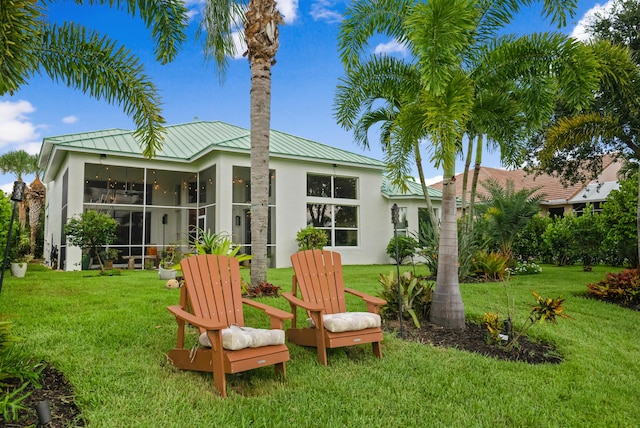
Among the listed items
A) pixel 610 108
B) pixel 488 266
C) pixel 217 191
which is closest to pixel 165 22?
pixel 217 191

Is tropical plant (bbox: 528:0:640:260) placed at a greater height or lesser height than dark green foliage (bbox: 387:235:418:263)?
greater

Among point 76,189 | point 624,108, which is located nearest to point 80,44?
point 76,189

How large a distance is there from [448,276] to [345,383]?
260cm

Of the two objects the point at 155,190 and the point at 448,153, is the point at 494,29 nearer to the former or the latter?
the point at 448,153

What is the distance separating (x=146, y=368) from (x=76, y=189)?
12.2 meters

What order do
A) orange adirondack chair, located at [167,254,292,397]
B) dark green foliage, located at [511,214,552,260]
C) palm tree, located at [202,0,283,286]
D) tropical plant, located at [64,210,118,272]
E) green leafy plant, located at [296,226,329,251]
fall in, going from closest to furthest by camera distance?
orange adirondack chair, located at [167,254,292,397] < palm tree, located at [202,0,283,286] < tropical plant, located at [64,210,118,272] < green leafy plant, located at [296,226,329,251] < dark green foliage, located at [511,214,552,260]

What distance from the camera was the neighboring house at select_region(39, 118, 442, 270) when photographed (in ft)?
47.3

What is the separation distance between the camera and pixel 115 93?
229 inches

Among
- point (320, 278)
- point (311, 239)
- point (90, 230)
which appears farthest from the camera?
point (311, 239)

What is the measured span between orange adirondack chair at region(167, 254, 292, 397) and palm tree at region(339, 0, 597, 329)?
112 inches

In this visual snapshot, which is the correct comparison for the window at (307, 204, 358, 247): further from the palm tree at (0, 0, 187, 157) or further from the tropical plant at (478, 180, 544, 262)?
the palm tree at (0, 0, 187, 157)

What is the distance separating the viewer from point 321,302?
465cm

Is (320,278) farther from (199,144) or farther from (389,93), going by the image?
(199,144)

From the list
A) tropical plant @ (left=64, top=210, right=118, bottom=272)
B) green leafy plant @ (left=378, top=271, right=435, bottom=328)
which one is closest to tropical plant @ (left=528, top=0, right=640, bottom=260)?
green leafy plant @ (left=378, top=271, right=435, bottom=328)
